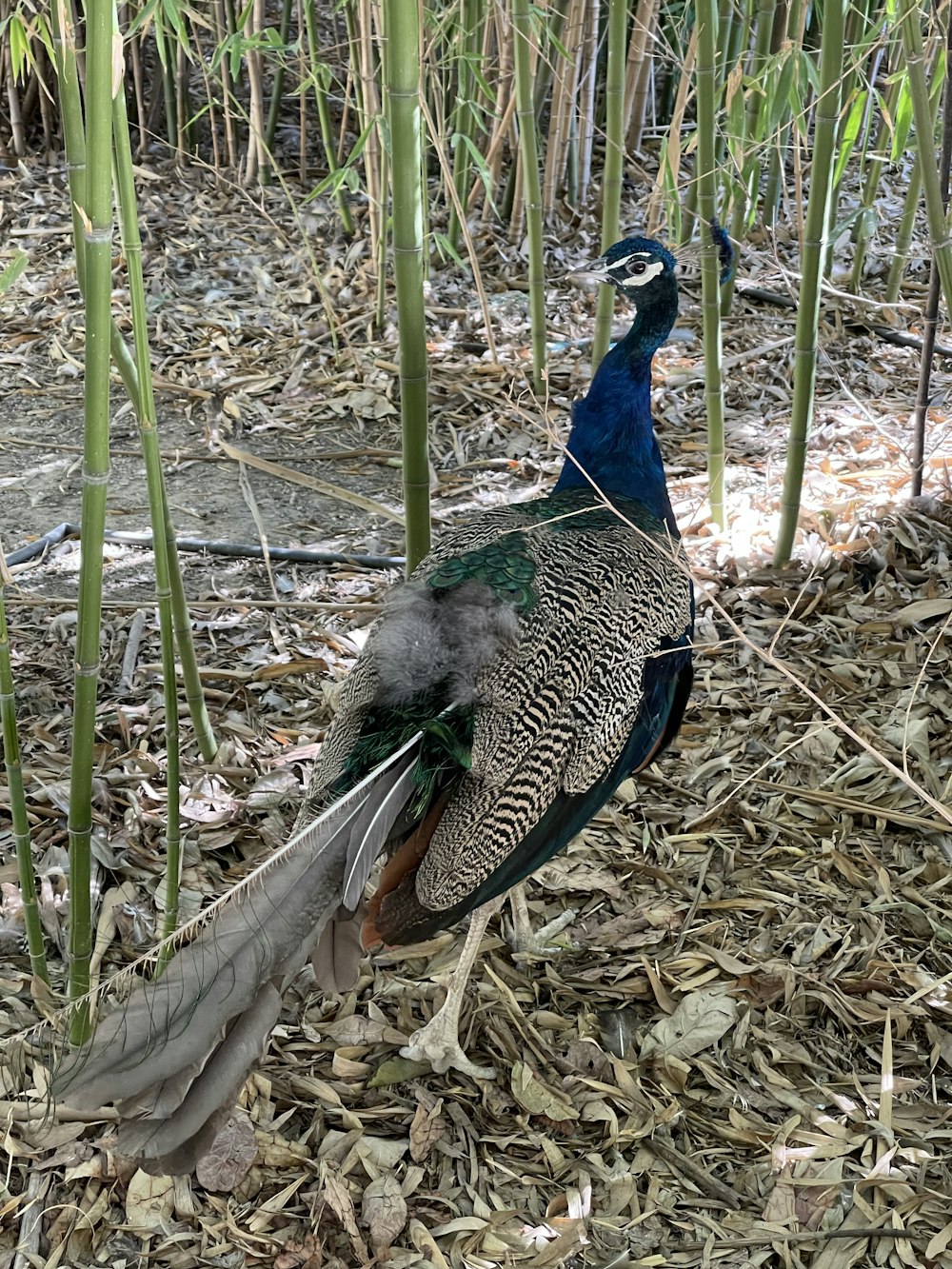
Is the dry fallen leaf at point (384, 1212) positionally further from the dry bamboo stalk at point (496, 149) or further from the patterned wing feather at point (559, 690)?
the dry bamboo stalk at point (496, 149)

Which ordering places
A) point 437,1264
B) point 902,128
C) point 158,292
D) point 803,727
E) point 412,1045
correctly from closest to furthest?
point 437,1264 → point 412,1045 → point 803,727 → point 902,128 → point 158,292

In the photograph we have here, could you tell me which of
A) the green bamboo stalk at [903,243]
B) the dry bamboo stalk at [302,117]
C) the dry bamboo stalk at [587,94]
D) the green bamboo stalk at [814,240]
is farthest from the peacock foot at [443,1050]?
the dry bamboo stalk at [302,117]

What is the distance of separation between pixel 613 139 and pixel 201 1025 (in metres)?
2.02

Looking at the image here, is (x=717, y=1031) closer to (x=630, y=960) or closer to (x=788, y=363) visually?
(x=630, y=960)

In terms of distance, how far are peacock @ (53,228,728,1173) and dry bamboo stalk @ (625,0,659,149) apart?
2.54 metres

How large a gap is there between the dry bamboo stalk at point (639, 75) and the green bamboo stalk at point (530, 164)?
3.61ft

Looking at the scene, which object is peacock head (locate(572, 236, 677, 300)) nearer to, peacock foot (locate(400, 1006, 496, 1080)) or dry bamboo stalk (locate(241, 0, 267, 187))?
peacock foot (locate(400, 1006, 496, 1080))

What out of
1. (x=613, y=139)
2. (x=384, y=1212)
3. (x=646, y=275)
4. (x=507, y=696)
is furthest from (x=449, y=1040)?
(x=613, y=139)

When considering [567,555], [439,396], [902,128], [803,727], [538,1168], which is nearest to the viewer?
[538,1168]

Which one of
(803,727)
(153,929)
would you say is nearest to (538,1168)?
(153,929)

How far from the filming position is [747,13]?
3.56m

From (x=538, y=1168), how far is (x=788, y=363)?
8.86ft

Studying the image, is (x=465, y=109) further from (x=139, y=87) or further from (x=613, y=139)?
(x=139, y=87)

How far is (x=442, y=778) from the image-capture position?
154 cm
